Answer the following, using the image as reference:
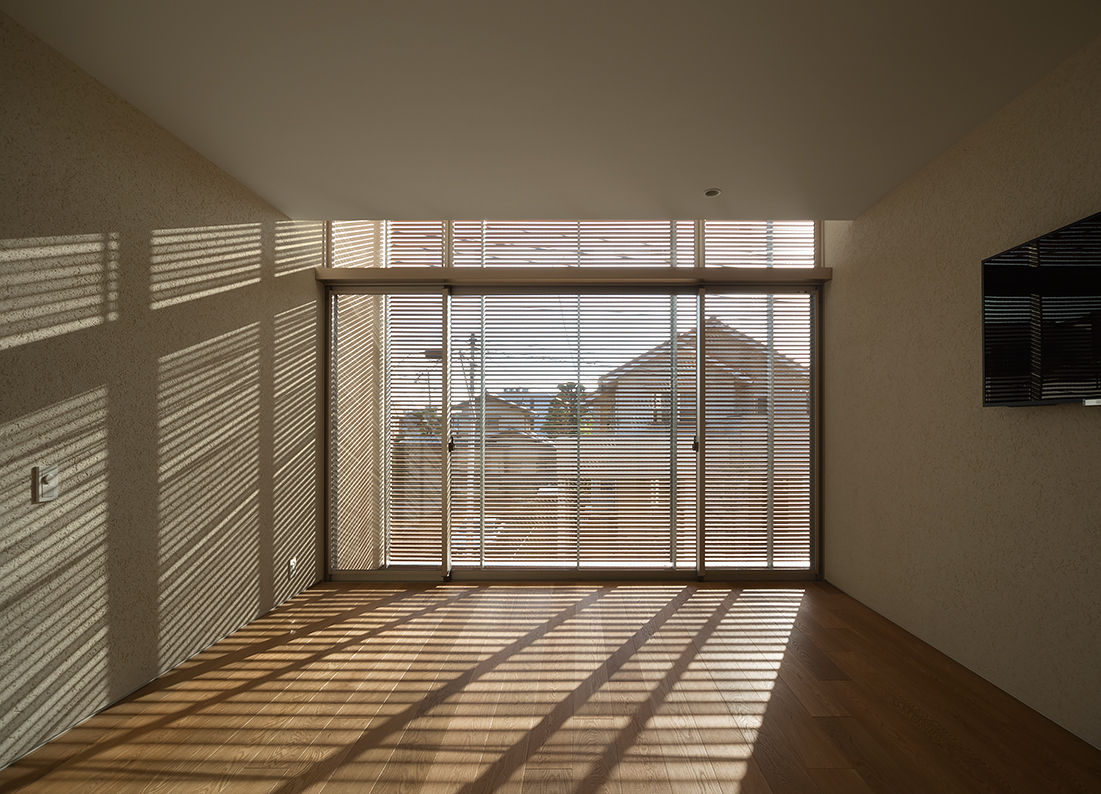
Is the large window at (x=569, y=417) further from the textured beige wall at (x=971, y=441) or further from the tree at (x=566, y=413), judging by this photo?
the textured beige wall at (x=971, y=441)

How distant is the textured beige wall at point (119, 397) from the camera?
2199 millimetres

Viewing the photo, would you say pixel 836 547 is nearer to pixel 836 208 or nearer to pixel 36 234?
pixel 836 208

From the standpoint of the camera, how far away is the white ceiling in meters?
2.12

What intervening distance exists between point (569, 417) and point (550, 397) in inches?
7.9

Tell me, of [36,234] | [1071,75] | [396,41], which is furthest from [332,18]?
[1071,75]

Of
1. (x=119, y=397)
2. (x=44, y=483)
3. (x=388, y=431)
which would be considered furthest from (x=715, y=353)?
(x=44, y=483)

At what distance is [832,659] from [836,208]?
2.60 m

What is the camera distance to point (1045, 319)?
7.84 feet

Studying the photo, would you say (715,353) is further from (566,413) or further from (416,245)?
(416,245)

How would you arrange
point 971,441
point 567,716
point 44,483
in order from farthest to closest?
point 971,441 → point 567,716 → point 44,483

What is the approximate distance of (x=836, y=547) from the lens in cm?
450

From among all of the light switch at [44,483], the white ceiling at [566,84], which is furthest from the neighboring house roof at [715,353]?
the light switch at [44,483]

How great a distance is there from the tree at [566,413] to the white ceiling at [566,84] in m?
1.54

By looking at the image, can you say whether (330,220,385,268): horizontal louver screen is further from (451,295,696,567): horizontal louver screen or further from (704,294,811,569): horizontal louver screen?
(704,294,811,569): horizontal louver screen
